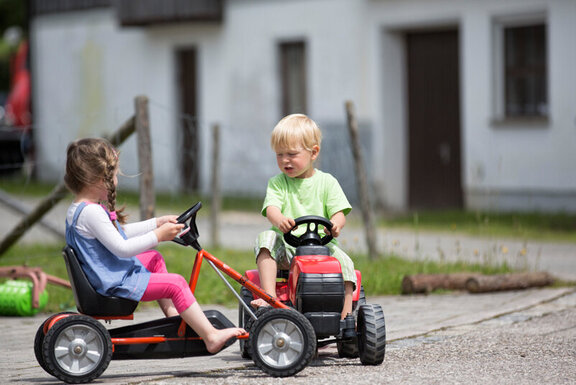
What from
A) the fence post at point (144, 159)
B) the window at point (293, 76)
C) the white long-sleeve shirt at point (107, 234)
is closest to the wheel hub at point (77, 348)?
the white long-sleeve shirt at point (107, 234)

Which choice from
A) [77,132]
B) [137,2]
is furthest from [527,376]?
[77,132]

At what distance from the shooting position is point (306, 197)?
20.0ft

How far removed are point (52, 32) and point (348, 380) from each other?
20749 millimetres

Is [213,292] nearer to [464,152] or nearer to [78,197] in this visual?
[78,197]

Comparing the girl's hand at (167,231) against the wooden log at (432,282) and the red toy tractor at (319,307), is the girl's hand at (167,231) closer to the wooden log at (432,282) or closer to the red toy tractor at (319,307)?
the red toy tractor at (319,307)

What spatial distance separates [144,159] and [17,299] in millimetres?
1635

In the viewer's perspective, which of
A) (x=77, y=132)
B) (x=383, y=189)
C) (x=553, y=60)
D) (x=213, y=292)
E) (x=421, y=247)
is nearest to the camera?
(x=213, y=292)

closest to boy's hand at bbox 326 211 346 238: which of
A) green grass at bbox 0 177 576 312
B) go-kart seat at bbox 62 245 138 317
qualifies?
go-kart seat at bbox 62 245 138 317

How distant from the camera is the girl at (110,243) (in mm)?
5449

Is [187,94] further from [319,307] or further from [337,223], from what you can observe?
[319,307]

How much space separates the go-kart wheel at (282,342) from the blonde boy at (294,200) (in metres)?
0.28

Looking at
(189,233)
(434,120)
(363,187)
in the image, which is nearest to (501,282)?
(363,187)

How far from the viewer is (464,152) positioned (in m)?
16.6

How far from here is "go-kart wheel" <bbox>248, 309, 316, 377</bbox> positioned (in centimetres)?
543
